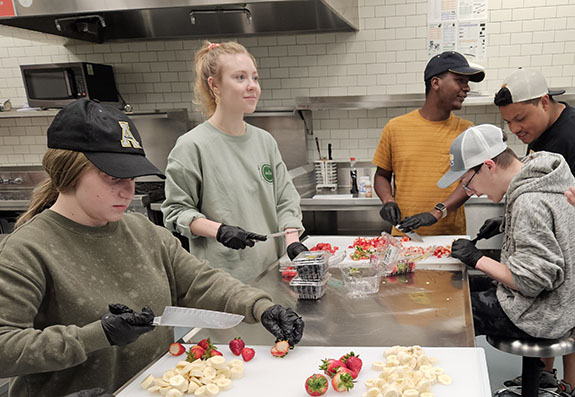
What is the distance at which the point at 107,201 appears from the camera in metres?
1.15

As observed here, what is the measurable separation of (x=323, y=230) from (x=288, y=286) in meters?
2.27

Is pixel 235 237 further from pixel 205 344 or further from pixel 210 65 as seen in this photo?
pixel 210 65

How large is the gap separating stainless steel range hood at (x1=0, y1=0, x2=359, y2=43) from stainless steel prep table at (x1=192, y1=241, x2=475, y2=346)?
199cm

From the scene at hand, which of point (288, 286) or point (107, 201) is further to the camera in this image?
point (288, 286)

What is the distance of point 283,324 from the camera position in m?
1.31

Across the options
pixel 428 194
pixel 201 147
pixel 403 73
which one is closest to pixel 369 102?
pixel 403 73

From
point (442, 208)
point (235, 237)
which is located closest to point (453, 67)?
point (442, 208)

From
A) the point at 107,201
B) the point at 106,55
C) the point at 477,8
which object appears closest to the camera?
the point at 107,201

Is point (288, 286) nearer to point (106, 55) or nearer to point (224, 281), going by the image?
point (224, 281)

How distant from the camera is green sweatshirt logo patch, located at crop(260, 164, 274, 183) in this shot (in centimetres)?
206

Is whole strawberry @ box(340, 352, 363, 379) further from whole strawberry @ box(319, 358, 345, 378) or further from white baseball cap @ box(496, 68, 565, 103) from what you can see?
white baseball cap @ box(496, 68, 565, 103)

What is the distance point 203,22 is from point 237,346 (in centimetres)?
332

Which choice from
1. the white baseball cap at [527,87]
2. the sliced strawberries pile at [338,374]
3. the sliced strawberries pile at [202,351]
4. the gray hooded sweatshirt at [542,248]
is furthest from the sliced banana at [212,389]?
the white baseball cap at [527,87]

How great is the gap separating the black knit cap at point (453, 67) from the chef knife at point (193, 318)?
74.3 inches
